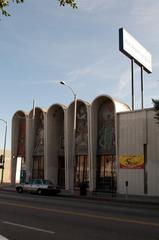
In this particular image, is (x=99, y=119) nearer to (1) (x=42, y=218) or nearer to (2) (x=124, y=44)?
(2) (x=124, y=44)

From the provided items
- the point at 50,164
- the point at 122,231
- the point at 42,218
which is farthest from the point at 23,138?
the point at 122,231

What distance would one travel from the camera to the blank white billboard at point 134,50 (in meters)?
45.8

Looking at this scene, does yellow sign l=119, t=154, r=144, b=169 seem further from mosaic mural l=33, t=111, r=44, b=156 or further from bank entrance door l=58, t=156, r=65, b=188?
mosaic mural l=33, t=111, r=44, b=156

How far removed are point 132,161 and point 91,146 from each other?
5.55 meters

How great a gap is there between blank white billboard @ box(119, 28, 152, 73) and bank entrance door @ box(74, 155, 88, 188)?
40.4ft

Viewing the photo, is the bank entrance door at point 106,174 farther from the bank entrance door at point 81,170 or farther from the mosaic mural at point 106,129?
the bank entrance door at point 81,170

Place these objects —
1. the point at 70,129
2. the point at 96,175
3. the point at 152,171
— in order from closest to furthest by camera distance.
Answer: the point at 152,171 < the point at 96,175 < the point at 70,129

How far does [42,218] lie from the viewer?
53.9 ft

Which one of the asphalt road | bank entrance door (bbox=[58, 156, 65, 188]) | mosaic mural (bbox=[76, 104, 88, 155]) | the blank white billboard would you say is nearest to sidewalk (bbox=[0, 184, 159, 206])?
mosaic mural (bbox=[76, 104, 88, 155])

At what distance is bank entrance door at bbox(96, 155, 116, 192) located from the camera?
4378cm

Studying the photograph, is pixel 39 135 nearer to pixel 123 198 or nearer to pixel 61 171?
pixel 61 171

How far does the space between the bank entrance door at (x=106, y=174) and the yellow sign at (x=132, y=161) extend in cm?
236

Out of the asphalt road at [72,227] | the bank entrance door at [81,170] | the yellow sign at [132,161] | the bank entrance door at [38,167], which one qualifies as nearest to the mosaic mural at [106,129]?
the yellow sign at [132,161]

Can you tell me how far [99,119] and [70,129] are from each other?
3.94 meters
